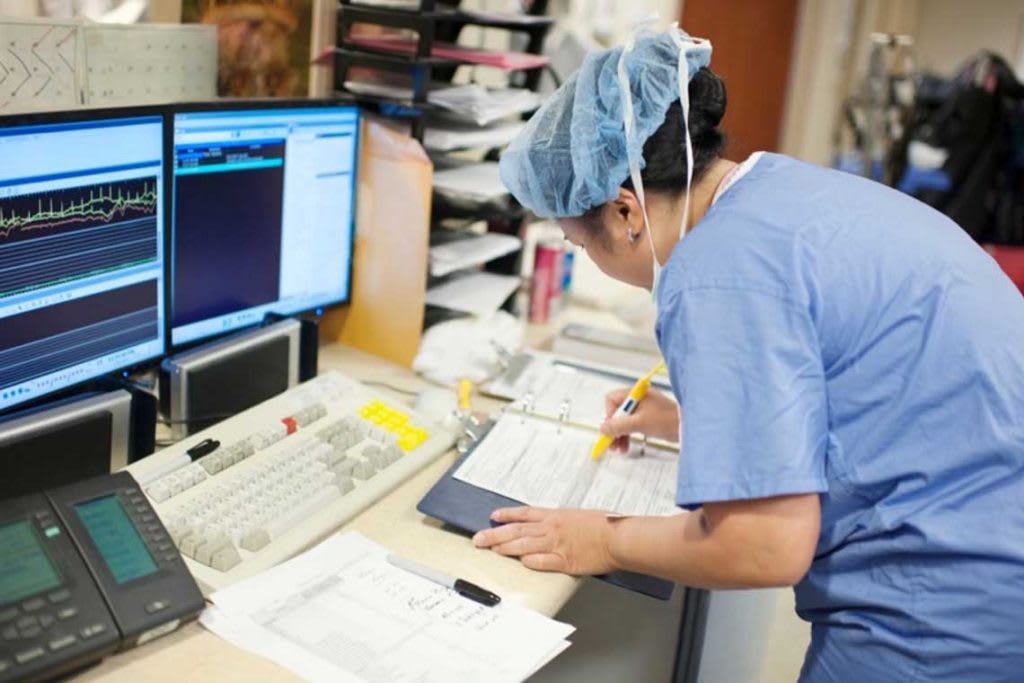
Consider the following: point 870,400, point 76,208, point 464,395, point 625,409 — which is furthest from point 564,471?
point 76,208

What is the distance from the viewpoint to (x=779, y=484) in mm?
878

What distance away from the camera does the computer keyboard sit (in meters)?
1.05

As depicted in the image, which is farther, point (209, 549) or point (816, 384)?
point (209, 549)

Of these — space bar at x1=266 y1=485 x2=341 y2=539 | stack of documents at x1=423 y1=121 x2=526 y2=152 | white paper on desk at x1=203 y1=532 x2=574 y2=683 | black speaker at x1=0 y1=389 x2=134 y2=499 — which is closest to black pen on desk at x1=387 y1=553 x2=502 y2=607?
white paper on desk at x1=203 y1=532 x2=574 y2=683

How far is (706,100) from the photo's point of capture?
1057 mm

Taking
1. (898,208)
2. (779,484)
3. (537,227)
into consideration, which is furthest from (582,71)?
(537,227)

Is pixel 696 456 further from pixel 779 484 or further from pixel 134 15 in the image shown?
pixel 134 15

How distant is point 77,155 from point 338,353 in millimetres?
701

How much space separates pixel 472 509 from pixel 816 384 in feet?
1.54

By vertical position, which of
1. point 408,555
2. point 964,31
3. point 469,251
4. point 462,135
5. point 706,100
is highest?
point 964,31

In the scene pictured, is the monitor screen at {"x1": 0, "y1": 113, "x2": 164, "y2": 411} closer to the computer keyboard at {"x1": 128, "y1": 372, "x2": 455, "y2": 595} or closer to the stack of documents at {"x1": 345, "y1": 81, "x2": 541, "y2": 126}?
the computer keyboard at {"x1": 128, "y1": 372, "x2": 455, "y2": 595}

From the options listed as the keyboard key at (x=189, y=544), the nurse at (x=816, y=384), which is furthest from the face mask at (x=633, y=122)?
the keyboard key at (x=189, y=544)

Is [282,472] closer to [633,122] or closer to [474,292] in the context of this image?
[633,122]

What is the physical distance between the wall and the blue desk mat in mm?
7761
